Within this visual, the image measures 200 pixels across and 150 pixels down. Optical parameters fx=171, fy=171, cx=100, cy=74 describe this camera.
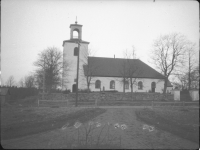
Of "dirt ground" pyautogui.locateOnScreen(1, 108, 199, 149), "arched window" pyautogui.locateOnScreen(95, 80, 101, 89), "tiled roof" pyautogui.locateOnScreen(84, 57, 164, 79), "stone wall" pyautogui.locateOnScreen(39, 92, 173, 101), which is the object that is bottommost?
"dirt ground" pyautogui.locateOnScreen(1, 108, 199, 149)

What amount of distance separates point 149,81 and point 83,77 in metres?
15.0

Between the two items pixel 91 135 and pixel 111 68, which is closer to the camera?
pixel 91 135

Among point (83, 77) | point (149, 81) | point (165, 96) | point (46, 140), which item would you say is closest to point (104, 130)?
point (46, 140)

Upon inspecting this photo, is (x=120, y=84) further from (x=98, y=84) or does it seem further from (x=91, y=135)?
(x=91, y=135)

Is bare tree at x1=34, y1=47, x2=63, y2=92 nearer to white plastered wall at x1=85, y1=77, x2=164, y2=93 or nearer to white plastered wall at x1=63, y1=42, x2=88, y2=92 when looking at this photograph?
white plastered wall at x1=63, y1=42, x2=88, y2=92

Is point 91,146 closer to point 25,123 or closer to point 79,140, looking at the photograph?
point 79,140

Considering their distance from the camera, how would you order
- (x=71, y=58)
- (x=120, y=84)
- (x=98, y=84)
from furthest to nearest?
(x=120, y=84), (x=98, y=84), (x=71, y=58)

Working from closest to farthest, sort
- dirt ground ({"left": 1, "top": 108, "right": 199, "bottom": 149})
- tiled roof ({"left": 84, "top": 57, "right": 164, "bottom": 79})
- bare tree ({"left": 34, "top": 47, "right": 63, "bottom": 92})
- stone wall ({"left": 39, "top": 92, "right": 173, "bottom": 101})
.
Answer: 1. dirt ground ({"left": 1, "top": 108, "right": 199, "bottom": 149})
2. stone wall ({"left": 39, "top": 92, "right": 173, "bottom": 101})
3. bare tree ({"left": 34, "top": 47, "right": 63, "bottom": 92})
4. tiled roof ({"left": 84, "top": 57, "right": 164, "bottom": 79})

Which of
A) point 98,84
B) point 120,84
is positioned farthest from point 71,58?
point 120,84

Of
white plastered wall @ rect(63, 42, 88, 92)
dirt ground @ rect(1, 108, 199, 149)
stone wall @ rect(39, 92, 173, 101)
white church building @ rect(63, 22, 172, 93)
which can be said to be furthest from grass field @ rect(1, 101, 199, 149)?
white plastered wall @ rect(63, 42, 88, 92)

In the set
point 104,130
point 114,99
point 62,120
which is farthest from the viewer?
point 114,99

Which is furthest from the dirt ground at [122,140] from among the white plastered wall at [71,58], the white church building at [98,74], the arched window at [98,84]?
the arched window at [98,84]

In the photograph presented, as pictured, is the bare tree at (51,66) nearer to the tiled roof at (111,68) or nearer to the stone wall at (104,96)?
the tiled roof at (111,68)

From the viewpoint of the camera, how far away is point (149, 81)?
128 ft
